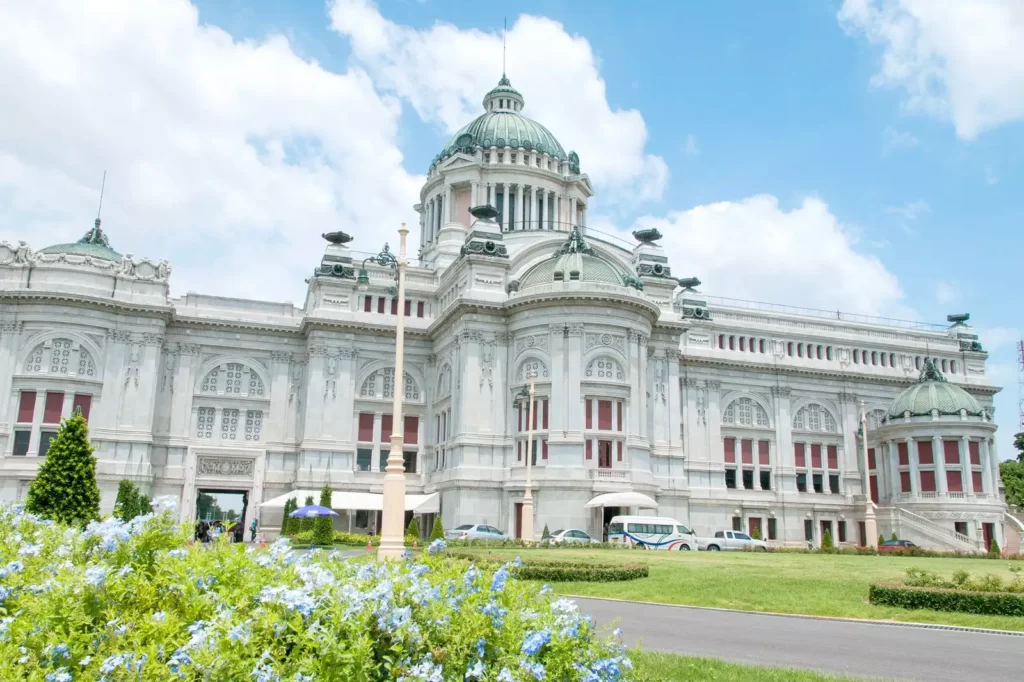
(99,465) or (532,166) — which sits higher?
(532,166)

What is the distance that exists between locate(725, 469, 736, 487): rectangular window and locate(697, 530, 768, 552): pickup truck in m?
10.3

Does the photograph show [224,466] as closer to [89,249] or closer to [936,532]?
[89,249]

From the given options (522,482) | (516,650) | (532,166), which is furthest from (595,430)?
(516,650)

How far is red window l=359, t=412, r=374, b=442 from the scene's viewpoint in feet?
208

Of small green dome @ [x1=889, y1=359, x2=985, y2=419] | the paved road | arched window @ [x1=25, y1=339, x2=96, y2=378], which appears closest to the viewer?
the paved road

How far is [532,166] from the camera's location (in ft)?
245

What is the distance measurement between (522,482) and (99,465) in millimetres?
28286

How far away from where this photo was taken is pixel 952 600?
20.9m

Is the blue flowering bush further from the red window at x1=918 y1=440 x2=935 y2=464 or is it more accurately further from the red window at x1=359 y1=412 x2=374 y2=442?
the red window at x1=918 y1=440 x2=935 y2=464

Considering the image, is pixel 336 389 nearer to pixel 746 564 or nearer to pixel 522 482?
pixel 522 482

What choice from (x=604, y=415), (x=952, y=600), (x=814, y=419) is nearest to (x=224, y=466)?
(x=604, y=415)

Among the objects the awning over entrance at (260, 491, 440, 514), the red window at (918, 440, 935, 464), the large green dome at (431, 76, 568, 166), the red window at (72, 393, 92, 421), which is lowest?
the awning over entrance at (260, 491, 440, 514)

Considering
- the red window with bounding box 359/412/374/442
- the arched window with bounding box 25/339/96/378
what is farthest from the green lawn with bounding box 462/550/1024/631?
the arched window with bounding box 25/339/96/378

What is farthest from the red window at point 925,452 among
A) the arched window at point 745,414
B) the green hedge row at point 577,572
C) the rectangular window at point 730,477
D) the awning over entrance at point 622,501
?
the green hedge row at point 577,572
